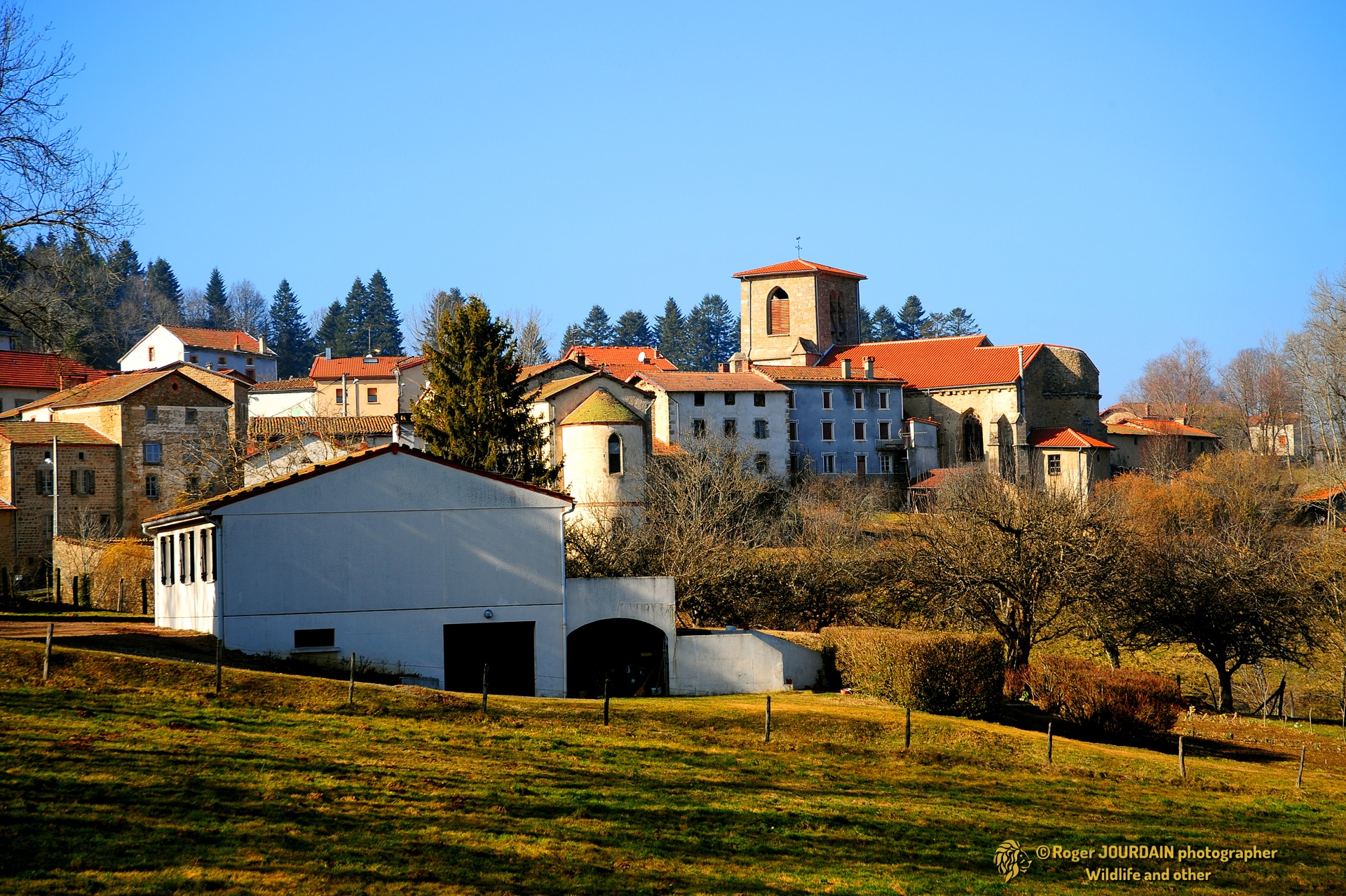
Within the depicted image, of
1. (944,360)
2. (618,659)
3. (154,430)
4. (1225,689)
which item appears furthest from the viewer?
(944,360)

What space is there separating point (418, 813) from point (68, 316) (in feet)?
41.9

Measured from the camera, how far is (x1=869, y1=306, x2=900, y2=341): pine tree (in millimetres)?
152125

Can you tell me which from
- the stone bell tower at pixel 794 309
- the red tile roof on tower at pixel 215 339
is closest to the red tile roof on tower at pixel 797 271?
the stone bell tower at pixel 794 309

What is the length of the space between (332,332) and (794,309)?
7048cm

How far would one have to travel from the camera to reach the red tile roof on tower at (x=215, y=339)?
101875mm

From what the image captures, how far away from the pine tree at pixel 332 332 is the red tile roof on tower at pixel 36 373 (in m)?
59.8

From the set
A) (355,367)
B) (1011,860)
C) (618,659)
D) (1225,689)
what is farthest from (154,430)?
(1011,860)

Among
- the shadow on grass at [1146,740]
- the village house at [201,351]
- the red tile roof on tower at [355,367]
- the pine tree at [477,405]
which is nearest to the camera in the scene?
the shadow on grass at [1146,740]

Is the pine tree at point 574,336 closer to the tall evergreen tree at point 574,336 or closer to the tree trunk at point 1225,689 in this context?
the tall evergreen tree at point 574,336

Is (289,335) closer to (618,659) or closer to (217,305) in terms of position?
(217,305)

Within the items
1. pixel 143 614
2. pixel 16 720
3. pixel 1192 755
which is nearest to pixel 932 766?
pixel 1192 755

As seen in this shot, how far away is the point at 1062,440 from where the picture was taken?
80.3 m

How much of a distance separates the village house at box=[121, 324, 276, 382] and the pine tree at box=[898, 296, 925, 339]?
7789 centimetres

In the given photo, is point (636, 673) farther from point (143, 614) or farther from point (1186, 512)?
point (1186, 512)
